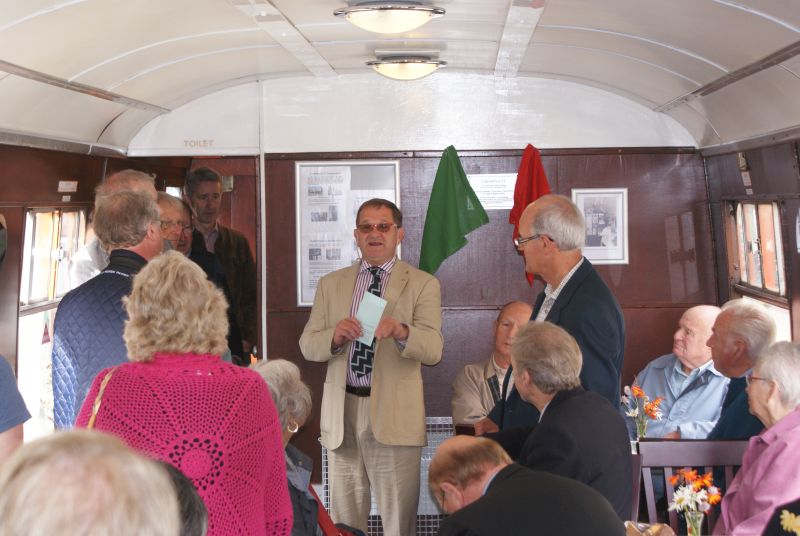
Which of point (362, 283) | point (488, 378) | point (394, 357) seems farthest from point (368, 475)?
point (362, 283)

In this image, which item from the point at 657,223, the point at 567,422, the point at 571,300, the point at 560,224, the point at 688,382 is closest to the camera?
the point at 567,422

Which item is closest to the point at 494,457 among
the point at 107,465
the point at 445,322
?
the point at 107,465

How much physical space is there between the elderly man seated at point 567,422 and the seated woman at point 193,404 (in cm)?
92

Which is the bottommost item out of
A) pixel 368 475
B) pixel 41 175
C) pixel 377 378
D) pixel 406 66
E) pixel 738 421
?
pixel 368 475

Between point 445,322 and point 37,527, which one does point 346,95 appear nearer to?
point 445,322

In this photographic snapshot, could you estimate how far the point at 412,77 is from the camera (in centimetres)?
538

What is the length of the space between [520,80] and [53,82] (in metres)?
3.10

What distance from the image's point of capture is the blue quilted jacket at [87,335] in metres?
3.18

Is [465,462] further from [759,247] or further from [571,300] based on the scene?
[759,247]

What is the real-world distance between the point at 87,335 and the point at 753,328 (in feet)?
10.3

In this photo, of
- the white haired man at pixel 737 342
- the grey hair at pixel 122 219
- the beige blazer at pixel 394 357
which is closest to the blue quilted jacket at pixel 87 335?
the grey hair at pixel 122 219

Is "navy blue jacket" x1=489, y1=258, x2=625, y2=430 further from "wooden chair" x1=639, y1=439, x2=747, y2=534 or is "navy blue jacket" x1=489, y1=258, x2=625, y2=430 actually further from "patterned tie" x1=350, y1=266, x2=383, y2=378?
"patterned tie" x1=350, y1=266, x2=383, y2=378

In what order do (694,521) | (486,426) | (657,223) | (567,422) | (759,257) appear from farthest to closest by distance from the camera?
(657,223)
(759,257)
(486,426)
(694,521)
(567,422)

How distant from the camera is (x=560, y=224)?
389 centimetres
